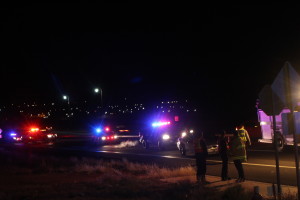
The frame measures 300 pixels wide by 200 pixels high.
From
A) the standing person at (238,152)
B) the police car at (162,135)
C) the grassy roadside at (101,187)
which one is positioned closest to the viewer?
the grassy roadside at (101,187)

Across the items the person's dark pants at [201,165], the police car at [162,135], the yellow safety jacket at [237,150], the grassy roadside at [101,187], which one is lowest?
the grassy roadside at [101,187]

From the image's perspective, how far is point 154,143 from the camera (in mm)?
28516

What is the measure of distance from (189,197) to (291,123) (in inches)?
114

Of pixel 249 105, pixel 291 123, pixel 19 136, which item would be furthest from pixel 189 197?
pixel 249 105

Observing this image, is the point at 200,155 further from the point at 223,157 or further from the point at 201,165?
the point at 223,157

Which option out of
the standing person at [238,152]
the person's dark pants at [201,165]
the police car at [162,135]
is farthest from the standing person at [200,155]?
the police car at [162,135]

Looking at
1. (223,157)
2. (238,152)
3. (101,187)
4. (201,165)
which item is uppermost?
(238,152)

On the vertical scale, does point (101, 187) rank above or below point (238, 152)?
below

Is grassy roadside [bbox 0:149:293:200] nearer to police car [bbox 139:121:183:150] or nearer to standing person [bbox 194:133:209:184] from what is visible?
standing person [bbox 194:133:209:184]

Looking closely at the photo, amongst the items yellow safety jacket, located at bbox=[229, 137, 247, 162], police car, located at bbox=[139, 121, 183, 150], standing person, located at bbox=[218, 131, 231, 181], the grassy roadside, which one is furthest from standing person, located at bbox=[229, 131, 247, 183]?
police car, located at bbox=[139, 121, 183, 150]

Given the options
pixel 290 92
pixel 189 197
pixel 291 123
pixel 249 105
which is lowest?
pixel 189 197

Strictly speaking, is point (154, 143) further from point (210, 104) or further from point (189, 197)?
point (210, 104)

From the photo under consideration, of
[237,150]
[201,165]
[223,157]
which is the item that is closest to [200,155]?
[201,165]

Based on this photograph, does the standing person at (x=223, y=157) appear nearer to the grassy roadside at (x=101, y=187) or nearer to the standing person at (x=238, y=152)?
the standing person at (x=238, y=152)
